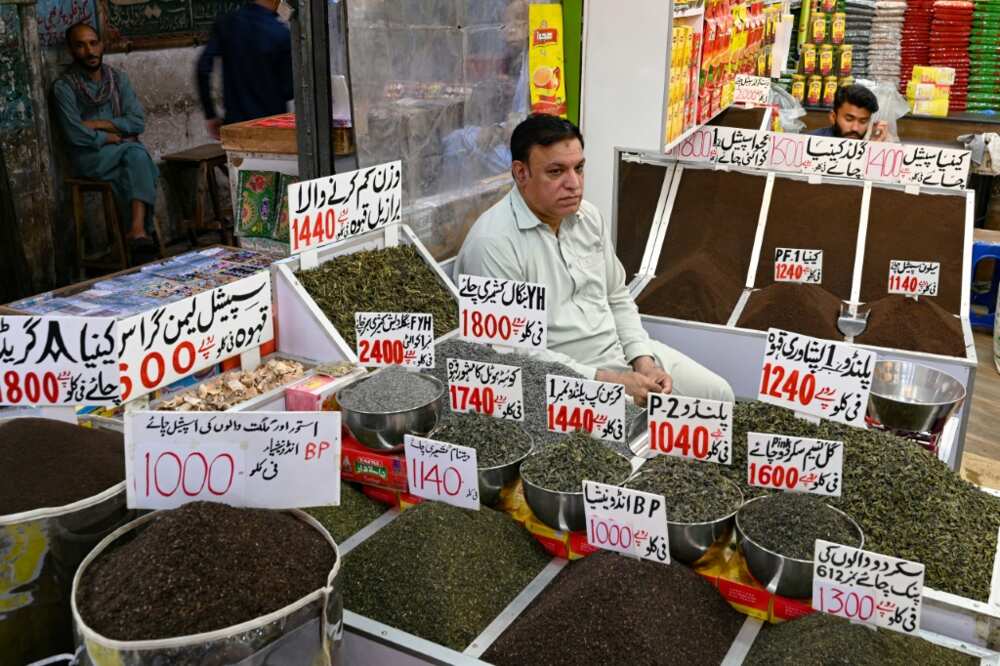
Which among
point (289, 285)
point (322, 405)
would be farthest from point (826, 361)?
point (289, 285)

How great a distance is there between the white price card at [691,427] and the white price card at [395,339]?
62cm

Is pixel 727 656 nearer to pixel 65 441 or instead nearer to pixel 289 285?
pixel 65 441

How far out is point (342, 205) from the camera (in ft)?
8.32

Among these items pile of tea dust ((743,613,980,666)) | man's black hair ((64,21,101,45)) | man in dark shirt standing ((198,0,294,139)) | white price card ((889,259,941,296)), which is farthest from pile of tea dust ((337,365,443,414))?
man's black hair ((64,21,101,45))

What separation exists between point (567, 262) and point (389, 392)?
1.12 metres

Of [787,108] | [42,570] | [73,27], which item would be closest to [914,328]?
[42,570]

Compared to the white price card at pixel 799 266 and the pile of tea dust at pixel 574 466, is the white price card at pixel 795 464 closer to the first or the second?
the pile of tea dust at pixel 574 466

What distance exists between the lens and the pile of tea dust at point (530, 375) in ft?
6.98

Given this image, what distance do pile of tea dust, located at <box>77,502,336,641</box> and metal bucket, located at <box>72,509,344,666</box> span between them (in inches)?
0.8

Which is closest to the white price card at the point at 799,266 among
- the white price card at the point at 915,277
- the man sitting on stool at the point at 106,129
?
the white price card at the point at 915,277

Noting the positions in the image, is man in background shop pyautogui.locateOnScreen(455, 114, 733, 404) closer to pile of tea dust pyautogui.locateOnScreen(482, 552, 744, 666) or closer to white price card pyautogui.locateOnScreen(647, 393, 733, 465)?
white price card pyautogui.locateOnScreen(647, 393, 733, 465)

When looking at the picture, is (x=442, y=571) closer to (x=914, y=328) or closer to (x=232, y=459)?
(x=232, y=459)

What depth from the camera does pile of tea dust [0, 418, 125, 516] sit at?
4.59 ft

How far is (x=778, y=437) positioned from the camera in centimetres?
174
